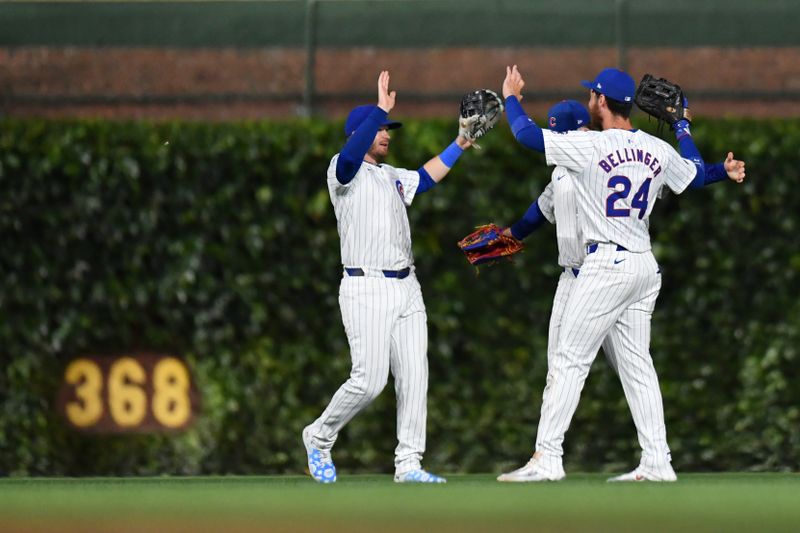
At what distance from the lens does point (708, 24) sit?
15.6 metres

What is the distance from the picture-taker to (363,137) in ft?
28.2

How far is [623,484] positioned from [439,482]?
0.99m

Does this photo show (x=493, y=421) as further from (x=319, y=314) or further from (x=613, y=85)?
(x=613, y=85)

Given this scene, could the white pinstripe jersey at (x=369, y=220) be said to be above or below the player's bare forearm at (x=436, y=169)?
below

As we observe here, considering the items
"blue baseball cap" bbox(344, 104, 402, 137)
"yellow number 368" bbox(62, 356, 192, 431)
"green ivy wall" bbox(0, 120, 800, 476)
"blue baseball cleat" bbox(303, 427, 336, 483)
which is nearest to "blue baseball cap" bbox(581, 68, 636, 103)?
"blue baseball cap" bbox(344, 104, 402, 137)

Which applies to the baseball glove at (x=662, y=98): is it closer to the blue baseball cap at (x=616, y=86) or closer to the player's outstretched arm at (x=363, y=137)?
the blue baseball cap at (x=616, y=86)

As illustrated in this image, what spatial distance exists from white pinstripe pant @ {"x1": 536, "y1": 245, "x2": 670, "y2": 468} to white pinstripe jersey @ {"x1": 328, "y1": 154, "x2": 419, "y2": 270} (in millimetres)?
986

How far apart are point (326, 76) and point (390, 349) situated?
7850 mm

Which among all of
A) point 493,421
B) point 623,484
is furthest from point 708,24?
point 623,484

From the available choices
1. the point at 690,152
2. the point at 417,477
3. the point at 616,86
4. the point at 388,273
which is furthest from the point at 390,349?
the point at 690,152

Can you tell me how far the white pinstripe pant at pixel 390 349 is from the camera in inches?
349

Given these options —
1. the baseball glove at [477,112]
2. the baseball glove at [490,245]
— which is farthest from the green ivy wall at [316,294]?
the baseball glove at [477,112]

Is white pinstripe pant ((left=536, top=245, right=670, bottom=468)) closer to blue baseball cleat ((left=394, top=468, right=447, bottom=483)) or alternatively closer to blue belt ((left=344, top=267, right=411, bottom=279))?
blue baseball cleat ((left=394, top=468, right=447, bottom=483))

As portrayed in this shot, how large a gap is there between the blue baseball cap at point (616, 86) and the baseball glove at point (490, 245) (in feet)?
3.93
